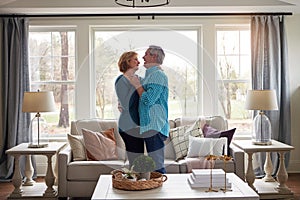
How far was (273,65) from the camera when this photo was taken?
5688 mm

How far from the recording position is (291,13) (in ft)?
18.7

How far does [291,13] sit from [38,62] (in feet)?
11.0

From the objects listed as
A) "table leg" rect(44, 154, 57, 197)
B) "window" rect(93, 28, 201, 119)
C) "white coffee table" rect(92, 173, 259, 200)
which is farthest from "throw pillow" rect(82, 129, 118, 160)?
"white coffee table" rect(92, 173, 259, 200)

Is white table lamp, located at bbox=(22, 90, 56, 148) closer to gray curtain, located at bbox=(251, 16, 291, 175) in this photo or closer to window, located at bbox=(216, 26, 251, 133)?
window, located at bbox=(216, 26, 251, 133)

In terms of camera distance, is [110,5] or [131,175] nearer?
[131,175]

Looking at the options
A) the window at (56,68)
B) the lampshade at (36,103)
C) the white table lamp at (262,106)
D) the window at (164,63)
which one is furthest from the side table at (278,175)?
the window at (56,68)

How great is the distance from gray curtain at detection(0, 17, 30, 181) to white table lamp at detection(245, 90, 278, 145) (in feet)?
9.23

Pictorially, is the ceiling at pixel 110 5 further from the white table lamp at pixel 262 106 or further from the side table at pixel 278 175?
the side table at pixel 278 175

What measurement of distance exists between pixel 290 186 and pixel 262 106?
3.46 feet

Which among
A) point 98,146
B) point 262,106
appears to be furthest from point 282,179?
point 98,146

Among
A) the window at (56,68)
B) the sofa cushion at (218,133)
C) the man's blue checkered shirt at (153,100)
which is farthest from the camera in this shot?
the window at (56,68)

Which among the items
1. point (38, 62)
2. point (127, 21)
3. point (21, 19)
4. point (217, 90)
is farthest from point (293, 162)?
point (21, 19)

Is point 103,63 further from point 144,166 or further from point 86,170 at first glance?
point 144,166

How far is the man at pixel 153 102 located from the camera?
3.62 m
